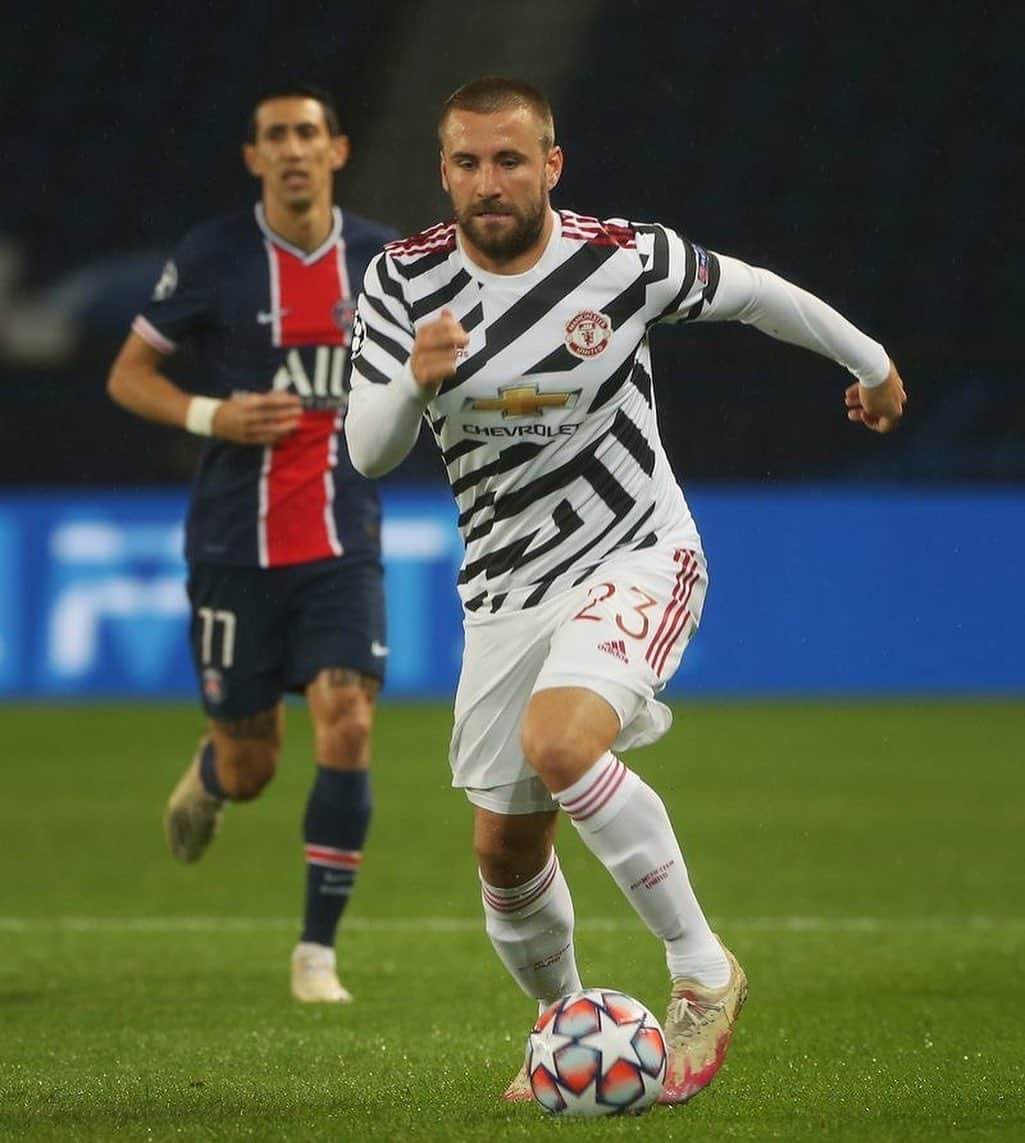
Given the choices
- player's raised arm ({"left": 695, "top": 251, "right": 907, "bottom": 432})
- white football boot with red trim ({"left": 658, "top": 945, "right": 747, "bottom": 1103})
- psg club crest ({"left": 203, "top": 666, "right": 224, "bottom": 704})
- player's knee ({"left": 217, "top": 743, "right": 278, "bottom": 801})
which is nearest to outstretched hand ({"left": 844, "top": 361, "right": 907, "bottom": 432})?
player's raised arm ({"left": 695, "top": 251, "right": 907, "bottom": 432})

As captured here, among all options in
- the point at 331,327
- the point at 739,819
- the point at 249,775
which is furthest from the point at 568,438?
the point at 739,819

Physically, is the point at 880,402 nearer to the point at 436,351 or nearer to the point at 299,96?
the point at 436,351

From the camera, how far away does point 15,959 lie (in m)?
6.74

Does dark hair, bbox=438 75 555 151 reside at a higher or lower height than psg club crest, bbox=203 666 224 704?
higher

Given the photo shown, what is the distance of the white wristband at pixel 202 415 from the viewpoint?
641cm

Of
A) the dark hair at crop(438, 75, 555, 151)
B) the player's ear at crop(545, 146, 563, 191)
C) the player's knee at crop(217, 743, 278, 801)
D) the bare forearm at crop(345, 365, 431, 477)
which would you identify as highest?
the dark hair at crop(438, 75, 555, 151)

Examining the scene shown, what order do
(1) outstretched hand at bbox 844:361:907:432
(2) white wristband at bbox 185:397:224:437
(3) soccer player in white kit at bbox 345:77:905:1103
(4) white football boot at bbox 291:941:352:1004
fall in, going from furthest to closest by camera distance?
(2) white wristband at bbox 185:397:224:437, (4) white football boot at bbox 291:941:352:1004, (1) outstretched hand at bbox 844:361:907:432, (3) soccer player in white kit at bbox 345:77:905:1103

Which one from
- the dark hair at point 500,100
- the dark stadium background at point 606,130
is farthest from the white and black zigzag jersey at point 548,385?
the dark stadium background at point 606,130

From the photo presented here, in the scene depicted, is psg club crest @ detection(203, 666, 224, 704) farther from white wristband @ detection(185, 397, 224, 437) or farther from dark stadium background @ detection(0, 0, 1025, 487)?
dark stadium background @ detection(0, 0, 1025, 487)

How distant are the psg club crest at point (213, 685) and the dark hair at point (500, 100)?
2621 millimetres

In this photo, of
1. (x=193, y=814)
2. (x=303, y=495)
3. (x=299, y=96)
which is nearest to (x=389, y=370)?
(x=303, y=495)

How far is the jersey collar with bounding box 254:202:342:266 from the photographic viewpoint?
21.6 feet

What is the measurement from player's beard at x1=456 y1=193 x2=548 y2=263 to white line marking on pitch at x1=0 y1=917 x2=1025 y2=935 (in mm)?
3262

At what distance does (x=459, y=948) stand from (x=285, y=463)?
5.23ft
